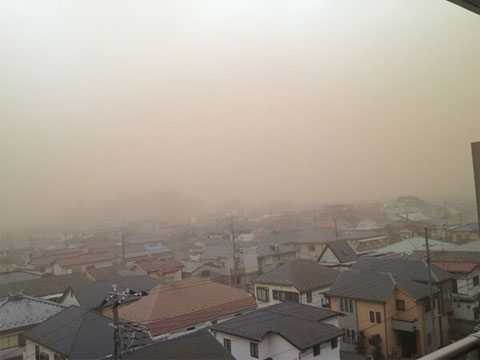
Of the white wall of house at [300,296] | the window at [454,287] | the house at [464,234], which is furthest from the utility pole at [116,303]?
the house at [464,234]

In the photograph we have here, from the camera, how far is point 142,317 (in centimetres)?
132

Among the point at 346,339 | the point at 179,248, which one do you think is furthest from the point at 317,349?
the point at 179,248

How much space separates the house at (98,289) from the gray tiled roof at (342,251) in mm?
1026

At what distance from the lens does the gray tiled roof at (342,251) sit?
1984 millimetres

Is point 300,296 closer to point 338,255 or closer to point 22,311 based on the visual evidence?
point 338,255

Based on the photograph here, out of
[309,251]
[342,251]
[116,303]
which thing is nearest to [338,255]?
[342,251]

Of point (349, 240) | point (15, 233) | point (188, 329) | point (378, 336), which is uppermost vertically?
point (15, 233)

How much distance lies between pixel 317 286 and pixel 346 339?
263 mm

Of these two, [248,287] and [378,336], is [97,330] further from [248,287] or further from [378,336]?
[378,336]

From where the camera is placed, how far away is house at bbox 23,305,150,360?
1.18 m

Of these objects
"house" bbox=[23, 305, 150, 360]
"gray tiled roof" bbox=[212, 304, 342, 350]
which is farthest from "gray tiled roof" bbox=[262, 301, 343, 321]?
"house" bbox=[23, 305, 150, 360]

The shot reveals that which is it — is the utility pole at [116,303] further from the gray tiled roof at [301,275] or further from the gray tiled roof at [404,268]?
the gray tiled roof at [404,268]

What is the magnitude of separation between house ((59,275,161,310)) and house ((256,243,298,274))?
0.59 m

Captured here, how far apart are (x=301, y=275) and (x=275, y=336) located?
1.31 ft
